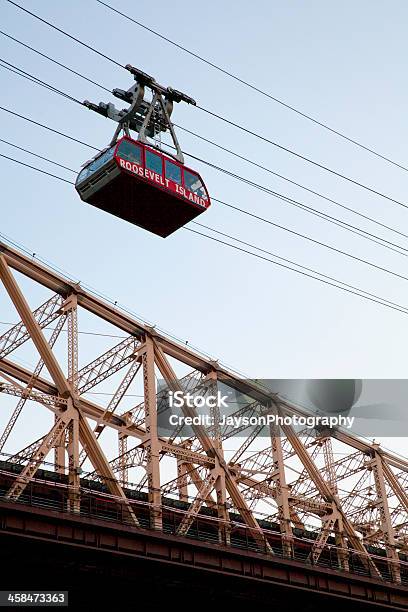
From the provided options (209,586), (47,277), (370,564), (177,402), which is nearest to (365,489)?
(370,564)

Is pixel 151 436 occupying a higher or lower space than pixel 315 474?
lower

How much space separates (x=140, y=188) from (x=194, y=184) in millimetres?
3262

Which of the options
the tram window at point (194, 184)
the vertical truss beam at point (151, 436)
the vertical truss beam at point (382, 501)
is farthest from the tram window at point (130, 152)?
the vertical truss beam at point (382, 501)

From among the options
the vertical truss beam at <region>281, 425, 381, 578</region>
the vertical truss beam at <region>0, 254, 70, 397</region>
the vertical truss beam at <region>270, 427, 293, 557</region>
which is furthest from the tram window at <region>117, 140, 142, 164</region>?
the vertical truss beam at <region>281, 425, 381, 578</region>

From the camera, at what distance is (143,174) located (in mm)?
39625

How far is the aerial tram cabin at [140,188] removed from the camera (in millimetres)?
39406

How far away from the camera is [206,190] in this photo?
42812mm

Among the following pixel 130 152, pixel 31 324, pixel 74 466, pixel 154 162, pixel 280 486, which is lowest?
pixel 74 466

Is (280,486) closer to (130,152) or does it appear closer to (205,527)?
(205,527)

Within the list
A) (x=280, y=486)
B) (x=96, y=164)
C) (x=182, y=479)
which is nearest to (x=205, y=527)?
(x=280, y=486)

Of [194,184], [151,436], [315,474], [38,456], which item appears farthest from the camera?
[315,474]

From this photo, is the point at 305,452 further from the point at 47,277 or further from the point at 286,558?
the point at 47,277

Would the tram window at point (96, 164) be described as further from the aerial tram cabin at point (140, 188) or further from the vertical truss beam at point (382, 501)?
the vertical truss beam at point (382, 501)

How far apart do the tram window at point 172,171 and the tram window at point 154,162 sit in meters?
0.36
